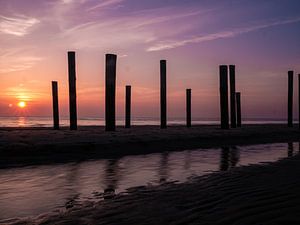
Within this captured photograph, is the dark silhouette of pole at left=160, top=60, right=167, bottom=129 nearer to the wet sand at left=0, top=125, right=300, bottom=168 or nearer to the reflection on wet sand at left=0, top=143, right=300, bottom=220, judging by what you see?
the wet sand at left=0, top=125, right=300, bottom=168

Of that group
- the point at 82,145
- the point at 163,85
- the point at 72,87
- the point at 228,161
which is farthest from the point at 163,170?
the point at 163,85

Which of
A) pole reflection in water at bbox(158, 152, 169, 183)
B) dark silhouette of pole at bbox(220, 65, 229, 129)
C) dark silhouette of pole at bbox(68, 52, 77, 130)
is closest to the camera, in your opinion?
pole reflection in water at bbox(158, 152, 169, 183)

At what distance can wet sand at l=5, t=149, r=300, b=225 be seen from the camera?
3406mm

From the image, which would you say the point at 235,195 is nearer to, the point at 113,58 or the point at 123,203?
the point at 123,203

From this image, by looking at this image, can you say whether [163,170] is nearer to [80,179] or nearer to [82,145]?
[80,179]

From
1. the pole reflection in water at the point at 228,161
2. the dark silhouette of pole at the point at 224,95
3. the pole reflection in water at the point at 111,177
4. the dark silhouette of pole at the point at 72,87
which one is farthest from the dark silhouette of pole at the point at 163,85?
the pole reflection in water at the point at 111,177

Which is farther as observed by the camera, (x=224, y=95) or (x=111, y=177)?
(x=224, y=95)

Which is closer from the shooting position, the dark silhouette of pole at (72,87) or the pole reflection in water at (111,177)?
the pole reflection in water at (111,177)

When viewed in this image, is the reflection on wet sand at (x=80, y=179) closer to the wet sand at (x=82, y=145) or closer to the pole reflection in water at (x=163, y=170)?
the pole reflection in water at (x=163, y=170)

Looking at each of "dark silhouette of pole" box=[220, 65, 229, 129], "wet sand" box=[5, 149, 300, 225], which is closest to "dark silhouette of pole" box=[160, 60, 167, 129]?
"dark silhouette of pole" box=[220, 65, 229, 129]

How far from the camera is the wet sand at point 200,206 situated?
3406mm

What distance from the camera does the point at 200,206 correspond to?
393 cm

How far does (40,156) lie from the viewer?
9391mm

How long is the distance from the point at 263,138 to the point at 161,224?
1499 cm
